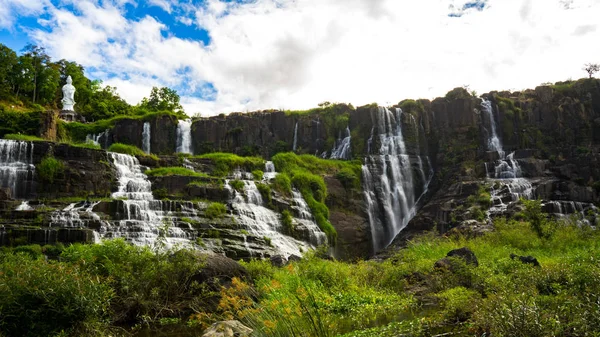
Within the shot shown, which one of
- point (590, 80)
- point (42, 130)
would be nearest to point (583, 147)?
point (590, 80)

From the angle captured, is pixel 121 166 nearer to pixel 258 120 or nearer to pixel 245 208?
pixel 245 208

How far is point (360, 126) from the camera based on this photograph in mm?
42469

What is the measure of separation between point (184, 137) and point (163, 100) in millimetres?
15101

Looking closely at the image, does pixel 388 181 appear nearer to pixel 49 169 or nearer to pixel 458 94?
pixel 458 94

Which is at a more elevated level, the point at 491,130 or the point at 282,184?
the point at 491,130

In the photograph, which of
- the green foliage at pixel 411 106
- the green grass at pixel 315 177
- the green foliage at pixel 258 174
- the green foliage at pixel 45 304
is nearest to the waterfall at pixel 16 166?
the green foliage at pixel 258 174

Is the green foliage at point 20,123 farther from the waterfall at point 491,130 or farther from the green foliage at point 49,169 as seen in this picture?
the waterfall at point 491,130

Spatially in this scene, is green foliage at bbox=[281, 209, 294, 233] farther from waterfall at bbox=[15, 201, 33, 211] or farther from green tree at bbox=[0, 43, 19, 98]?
green tree at bbox=[0, 43, 19, 98]

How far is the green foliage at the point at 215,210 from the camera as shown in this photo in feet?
80.3

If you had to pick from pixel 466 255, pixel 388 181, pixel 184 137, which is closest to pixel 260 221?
pixel 466 255

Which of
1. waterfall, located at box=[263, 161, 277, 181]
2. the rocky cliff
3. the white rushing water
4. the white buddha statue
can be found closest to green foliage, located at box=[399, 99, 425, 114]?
the rocky cliff

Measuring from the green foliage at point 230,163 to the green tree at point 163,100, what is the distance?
81.7 feet

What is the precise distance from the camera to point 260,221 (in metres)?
26.4

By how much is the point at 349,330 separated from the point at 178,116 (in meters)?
38.2
